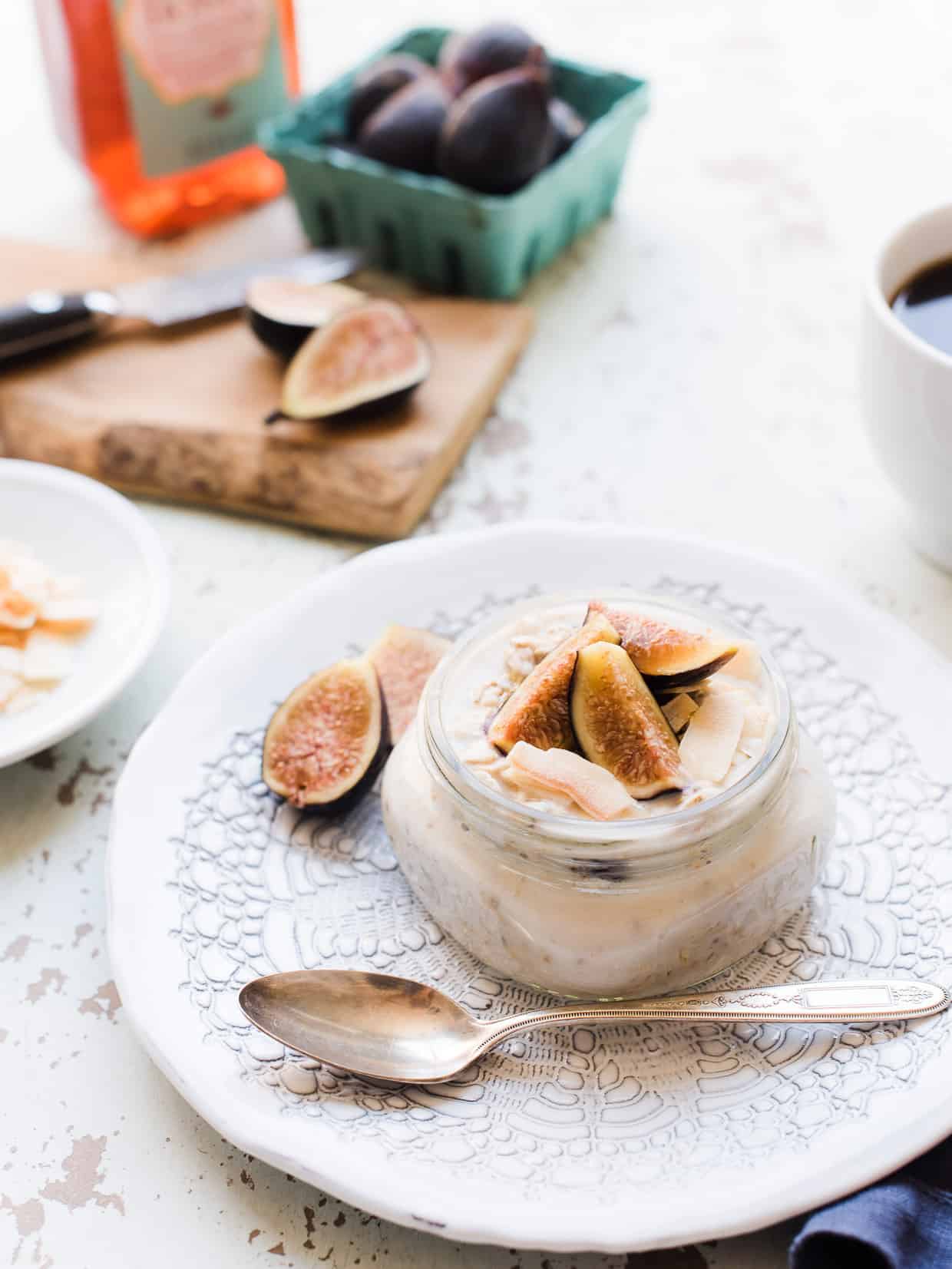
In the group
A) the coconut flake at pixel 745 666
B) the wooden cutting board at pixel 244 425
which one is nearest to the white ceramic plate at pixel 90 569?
the wooden cutting board at pixel 244 425

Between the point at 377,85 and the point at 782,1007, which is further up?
the point at 377,85

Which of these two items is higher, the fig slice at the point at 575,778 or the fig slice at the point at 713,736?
the fig slice at the point at 575,778

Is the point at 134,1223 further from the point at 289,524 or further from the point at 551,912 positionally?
the point at 289,524

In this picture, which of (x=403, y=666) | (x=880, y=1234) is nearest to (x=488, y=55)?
(x=403, y=666)

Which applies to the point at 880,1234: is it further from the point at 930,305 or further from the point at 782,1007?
the point at 930,305

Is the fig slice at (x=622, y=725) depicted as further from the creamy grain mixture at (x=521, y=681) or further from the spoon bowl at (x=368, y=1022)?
the spoon bowl at (x=368, y=1022)

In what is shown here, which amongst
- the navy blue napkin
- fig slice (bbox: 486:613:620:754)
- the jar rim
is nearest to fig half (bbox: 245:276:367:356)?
the jar rim
